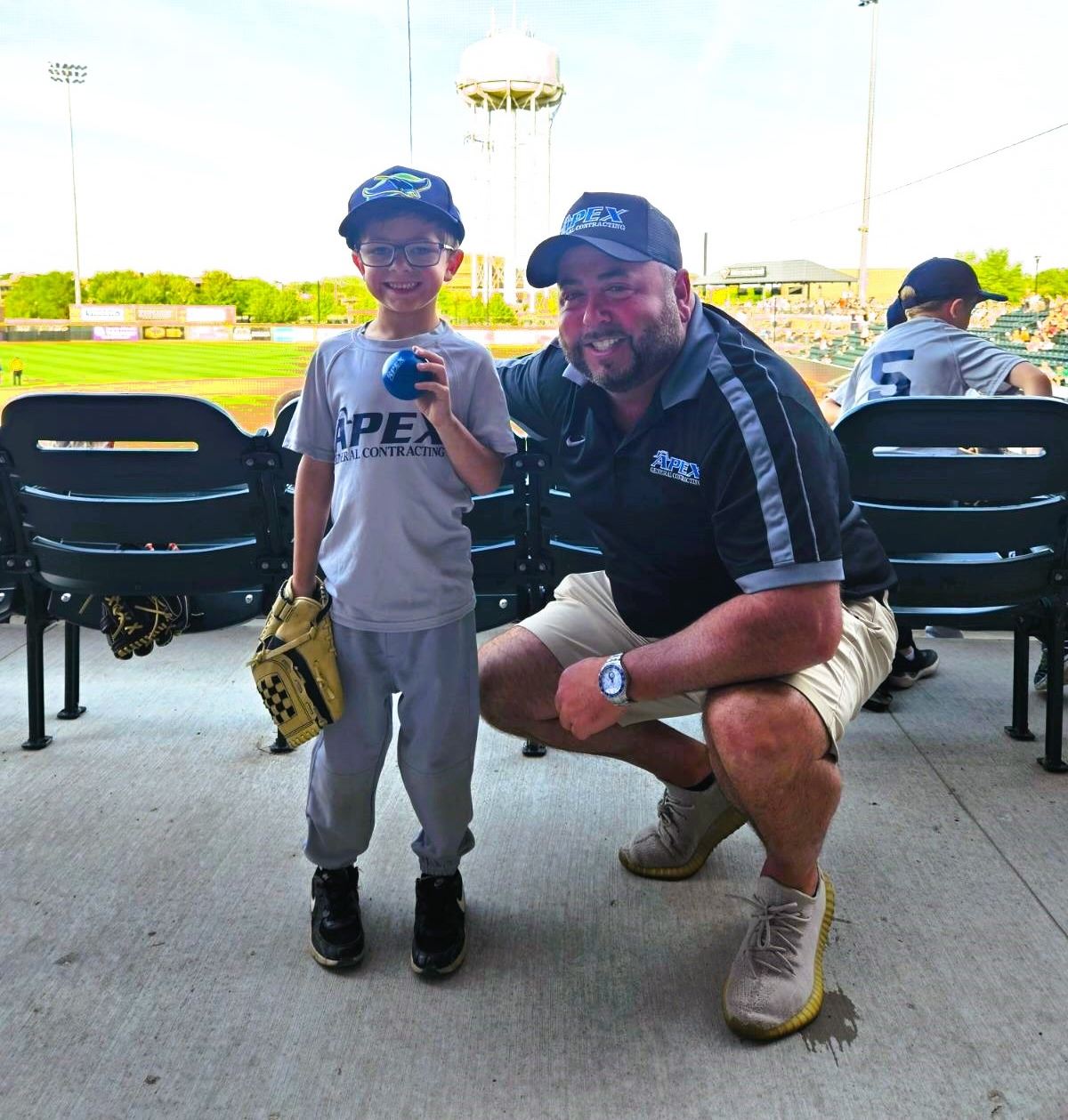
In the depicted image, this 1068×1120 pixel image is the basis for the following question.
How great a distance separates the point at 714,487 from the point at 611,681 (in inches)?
12.2

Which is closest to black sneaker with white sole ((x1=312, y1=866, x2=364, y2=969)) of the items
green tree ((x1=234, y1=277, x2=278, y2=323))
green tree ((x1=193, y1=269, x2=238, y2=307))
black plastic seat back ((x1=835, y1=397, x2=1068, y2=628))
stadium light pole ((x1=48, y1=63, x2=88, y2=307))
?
black plastic seat back ((x1=835, y1=397, x2=1068, y2=628))

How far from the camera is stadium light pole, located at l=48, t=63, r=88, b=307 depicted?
3.02 m

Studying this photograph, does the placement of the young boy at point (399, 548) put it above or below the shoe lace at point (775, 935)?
above

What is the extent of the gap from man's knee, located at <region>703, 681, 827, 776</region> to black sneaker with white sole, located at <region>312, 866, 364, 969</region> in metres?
0.59

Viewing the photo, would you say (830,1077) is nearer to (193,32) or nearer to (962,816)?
(962,816)

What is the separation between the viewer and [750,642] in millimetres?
1285

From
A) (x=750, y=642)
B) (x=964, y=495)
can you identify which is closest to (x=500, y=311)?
(x=964, y=495)

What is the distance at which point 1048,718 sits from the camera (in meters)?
2.10

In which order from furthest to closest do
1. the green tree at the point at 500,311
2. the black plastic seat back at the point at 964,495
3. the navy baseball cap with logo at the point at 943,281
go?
1. the green tree at the point at 500,311
2. the navy baseball cap with logo at the point at 943,281
3. the black plastic seat back at the point at 964,495

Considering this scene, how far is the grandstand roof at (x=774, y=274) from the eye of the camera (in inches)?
130

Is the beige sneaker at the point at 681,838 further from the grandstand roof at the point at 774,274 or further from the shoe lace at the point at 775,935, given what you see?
the grandstand roof at the point at 774,274

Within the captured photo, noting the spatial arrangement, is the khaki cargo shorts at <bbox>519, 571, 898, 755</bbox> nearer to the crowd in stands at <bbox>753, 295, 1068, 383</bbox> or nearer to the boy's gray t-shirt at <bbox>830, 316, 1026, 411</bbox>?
the boy's gray t-shirt at <bbox>830, 316, 1026, 411</bbox>

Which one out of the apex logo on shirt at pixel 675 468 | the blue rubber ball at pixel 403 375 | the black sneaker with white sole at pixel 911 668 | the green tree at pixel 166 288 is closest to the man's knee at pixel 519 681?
the apex logo on shirt at pixel 675 468

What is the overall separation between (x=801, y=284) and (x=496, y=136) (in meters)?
1.15
